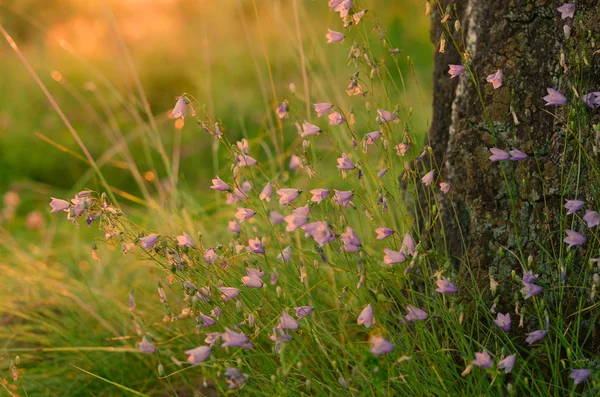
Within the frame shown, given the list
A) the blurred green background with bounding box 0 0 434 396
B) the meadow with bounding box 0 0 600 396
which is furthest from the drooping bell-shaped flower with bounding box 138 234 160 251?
the blurred green background with bounding box 0 0 434 396

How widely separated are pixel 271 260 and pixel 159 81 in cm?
598

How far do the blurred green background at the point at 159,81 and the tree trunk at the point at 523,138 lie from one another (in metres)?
2.84

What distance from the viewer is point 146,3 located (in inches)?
458

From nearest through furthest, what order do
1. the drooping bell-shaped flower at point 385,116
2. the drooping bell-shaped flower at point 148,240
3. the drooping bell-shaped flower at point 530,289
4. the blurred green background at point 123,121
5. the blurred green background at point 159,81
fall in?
the drooping bell-shaped flower at point 530,289 < the drooping bell-shaped flower at point 148,240 < the drooping bell-shaped flower at point 385,116 < the blurred green background at point 123,121 < the blurred green background at point 159,81

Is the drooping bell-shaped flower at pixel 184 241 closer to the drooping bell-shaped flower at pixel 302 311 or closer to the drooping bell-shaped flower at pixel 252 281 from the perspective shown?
the drooping bell-shaped flower at pixel 252 281

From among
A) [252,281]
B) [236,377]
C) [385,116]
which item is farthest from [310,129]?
[236,377]

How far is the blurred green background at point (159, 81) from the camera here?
21.3 ft

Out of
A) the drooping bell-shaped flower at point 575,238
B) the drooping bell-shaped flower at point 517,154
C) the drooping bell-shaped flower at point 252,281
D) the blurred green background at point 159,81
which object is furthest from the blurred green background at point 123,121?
the drooping bell-shaped flower at point 575,238

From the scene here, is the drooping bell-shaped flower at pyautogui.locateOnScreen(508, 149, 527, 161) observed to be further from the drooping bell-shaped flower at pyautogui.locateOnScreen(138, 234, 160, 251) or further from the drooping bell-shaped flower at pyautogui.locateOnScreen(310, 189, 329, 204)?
the drooping bell-shaped flower at pyautogui.locateOnScreen(138, 234, 160, 251)

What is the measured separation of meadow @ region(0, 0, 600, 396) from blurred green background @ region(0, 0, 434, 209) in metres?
0.04

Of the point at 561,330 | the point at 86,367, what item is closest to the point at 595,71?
the point at 561,330

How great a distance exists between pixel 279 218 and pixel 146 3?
10606 mm

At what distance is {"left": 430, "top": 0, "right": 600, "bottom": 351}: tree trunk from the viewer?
2023mm

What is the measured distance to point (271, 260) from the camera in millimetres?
2490
